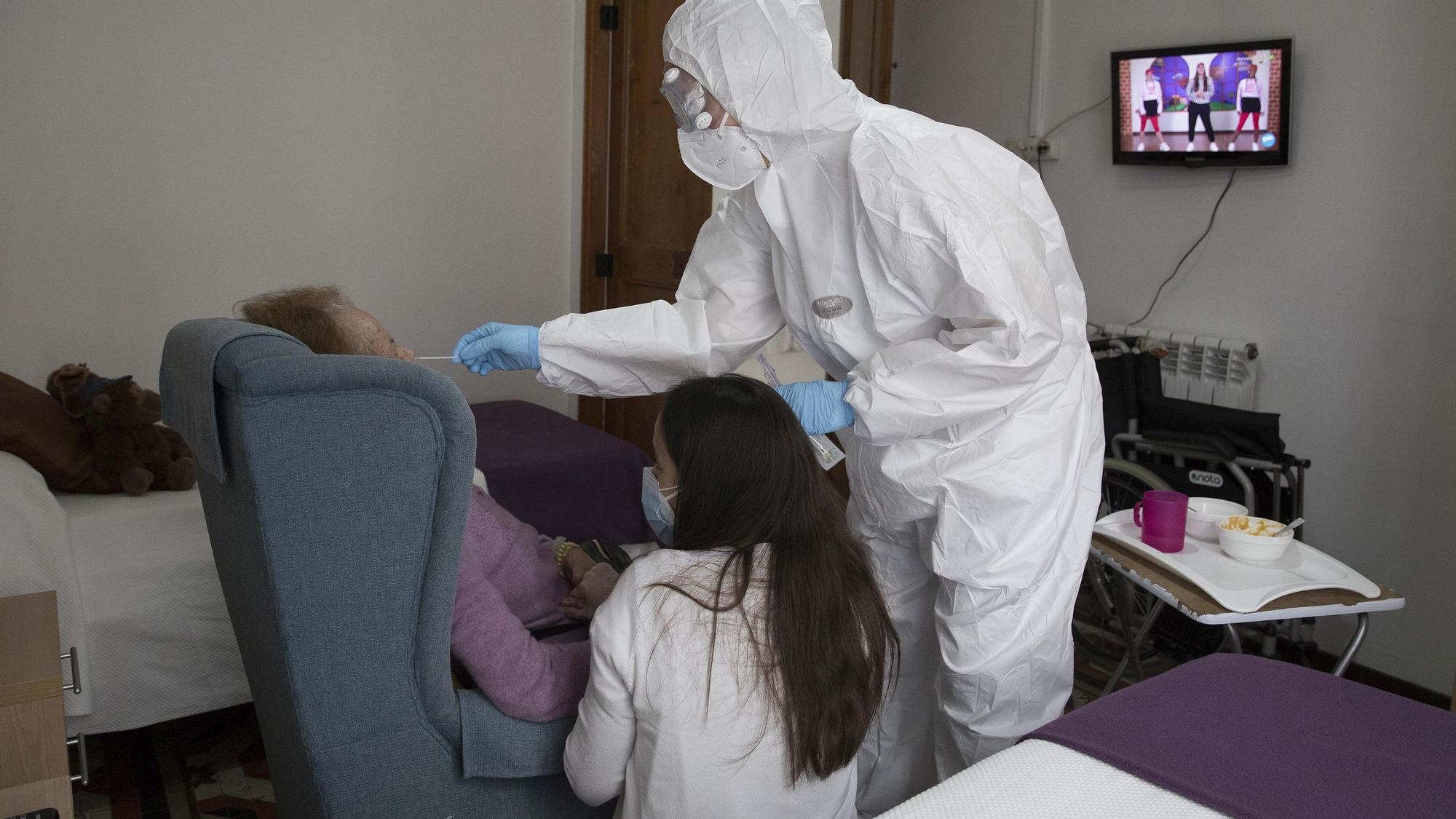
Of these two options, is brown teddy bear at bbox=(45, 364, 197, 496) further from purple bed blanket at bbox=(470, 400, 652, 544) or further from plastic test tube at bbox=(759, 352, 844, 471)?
plastic test tube at bbox=(759, 352, 844, 471)

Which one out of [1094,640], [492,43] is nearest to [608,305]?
[492,43]

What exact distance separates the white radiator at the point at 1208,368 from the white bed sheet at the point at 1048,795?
2.25 metres

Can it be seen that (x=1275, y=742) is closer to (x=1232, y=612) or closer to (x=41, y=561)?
(x=1232, y=612)

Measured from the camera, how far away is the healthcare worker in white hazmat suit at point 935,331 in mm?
1496

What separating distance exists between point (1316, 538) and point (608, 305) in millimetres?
2316

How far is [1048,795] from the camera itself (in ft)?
3.70

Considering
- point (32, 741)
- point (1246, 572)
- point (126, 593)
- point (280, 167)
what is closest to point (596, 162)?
point (280, 167)

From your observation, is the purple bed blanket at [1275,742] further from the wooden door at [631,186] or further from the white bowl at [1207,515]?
the wooden door at [631,186]

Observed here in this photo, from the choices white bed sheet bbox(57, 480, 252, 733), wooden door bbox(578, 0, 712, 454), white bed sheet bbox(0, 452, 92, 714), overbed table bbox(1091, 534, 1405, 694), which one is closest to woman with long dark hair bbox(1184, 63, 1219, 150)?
wooden door bbox(578, 0, 712, 454)

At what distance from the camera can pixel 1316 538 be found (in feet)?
9.97

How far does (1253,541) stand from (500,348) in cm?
130

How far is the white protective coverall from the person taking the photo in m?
1.50

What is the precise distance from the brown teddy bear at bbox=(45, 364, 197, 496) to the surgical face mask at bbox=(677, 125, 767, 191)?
1.43 meters

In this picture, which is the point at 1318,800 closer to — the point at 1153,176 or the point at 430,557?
the point at 430,557
